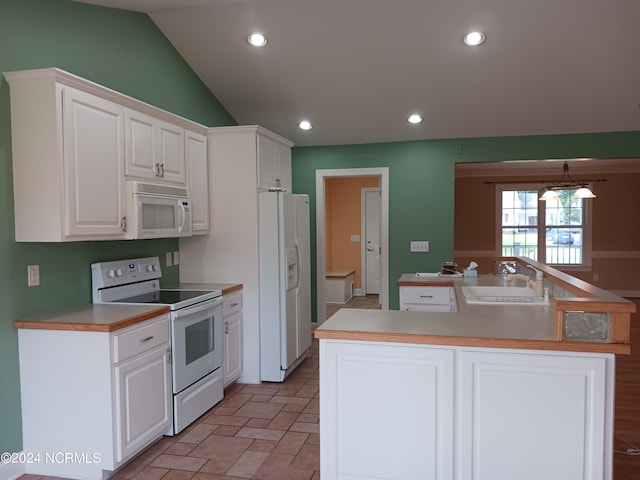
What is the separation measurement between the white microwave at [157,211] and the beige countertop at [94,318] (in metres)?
0.47

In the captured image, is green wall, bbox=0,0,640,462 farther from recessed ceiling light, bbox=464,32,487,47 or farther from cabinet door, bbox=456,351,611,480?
cabinet door, bbox=456,351,611,480

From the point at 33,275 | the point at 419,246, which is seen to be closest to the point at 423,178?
the point at 419,246

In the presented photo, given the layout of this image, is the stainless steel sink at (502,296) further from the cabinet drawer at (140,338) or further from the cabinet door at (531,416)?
the cabinet drawer at (140,338)

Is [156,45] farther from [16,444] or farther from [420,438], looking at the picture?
[420,438]

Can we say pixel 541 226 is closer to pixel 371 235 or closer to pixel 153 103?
pixel 371 235

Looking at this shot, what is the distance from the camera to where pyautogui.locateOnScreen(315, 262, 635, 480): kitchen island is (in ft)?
6.43

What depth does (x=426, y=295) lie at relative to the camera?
3.81 meters

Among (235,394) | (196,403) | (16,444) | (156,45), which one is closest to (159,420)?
(196,403)

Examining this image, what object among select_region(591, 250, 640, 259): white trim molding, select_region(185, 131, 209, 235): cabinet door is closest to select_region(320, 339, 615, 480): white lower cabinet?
select_region(185, 131, 209, 235): cabinet door

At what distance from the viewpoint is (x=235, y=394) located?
12.8ft

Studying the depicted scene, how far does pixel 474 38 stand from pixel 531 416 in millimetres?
2816

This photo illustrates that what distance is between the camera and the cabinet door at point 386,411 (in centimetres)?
209

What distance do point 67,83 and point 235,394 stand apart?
255cm

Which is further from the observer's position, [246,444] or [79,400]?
[246,444]
